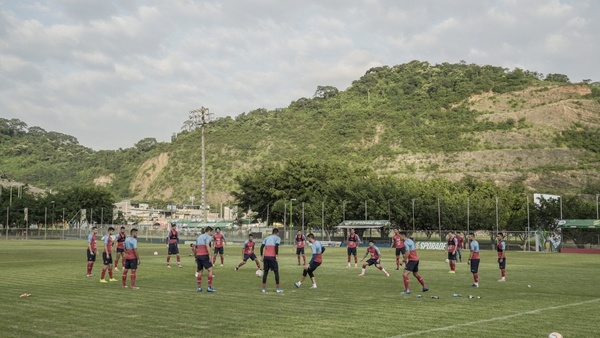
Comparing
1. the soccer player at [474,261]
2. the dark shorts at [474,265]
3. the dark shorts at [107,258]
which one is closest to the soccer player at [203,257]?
the dark shorts at [107,258]

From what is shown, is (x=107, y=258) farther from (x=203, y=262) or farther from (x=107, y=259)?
(x=203, y=262)

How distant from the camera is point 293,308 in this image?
54.2ft

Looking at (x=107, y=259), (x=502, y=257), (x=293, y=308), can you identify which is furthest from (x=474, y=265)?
(x=107, y=259)

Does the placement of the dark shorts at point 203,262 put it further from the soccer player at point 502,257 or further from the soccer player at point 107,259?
the soccer player at point 502,257

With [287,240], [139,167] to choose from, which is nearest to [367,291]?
[287,240]

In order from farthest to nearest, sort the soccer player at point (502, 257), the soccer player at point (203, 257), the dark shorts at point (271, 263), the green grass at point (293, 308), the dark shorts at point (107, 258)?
the soccer player at point (502, 257)
the dark shorts at point (107, 258)
the soccer player at point (203, 257)
the dark shorts at point (271, 263)
the green grass at point (293, 308)

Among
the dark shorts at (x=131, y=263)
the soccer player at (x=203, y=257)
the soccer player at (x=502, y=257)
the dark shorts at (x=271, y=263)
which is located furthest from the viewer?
the soccer player at (x=502, y=257)

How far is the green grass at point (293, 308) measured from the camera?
510 inches

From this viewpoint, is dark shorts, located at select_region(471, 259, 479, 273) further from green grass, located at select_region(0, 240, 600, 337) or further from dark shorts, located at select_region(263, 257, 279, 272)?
dark shorts, located at select_region(263, 257, 279, 272)

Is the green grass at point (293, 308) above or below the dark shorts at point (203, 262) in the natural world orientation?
below

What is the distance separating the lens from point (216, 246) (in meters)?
33.1

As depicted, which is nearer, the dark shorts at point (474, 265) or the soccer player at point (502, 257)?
the dark shorts at point (474, 265)

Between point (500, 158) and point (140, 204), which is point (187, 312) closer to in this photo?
point (500, 158)

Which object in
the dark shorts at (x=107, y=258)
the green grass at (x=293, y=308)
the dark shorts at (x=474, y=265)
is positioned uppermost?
the dark shorts at (x=107, y=258)
